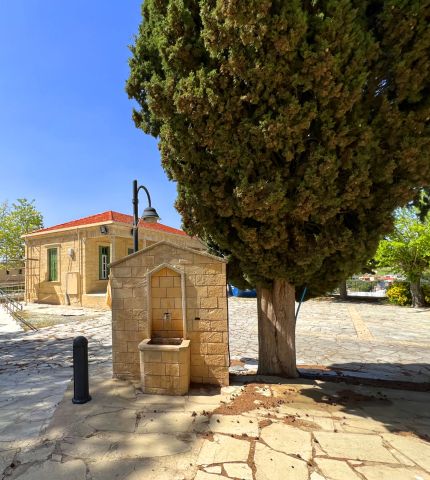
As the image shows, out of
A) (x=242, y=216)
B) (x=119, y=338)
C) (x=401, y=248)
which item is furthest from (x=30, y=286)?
(x=401, y=248)

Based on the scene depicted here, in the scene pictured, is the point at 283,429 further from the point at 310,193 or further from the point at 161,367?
the point at 310,193

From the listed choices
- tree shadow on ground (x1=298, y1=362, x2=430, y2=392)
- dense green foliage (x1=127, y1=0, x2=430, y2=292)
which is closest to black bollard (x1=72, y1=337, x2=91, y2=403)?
dense green foliage (x1=127, y1=0, x2=430, y2=292)

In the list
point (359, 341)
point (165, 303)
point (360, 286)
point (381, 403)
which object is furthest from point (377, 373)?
point (360, 286)

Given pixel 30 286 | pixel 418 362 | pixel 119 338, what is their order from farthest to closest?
pixel 30 286
pixel 418 362
pixel 119 338

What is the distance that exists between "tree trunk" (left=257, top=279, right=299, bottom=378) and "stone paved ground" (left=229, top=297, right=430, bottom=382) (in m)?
1.07

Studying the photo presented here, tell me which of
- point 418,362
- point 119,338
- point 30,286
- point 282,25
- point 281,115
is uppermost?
point 282,25

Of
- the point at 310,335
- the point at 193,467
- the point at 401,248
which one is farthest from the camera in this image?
the point at 401,248

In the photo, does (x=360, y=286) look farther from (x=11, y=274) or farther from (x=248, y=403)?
(x=11, y=274)

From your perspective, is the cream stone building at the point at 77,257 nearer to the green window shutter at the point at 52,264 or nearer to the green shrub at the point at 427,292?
the green window shutter at the point at 52,264

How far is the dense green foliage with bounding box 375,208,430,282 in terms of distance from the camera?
14.1 metres

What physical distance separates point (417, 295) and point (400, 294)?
3.38 feet

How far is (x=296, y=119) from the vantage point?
3889 mm

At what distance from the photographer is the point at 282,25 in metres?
3.51

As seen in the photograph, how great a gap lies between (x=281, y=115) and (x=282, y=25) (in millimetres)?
995
